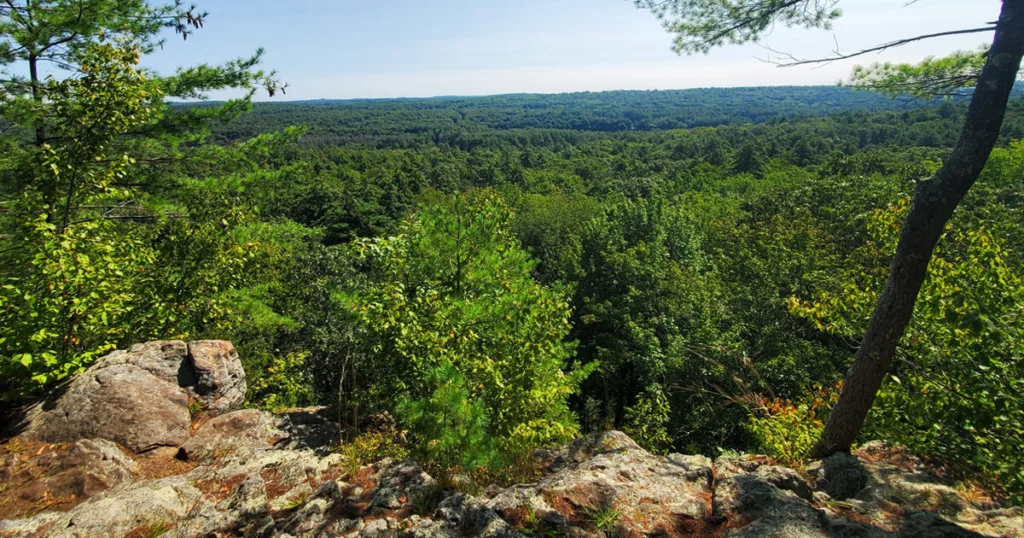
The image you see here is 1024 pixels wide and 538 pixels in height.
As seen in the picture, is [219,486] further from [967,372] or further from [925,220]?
[967,372]

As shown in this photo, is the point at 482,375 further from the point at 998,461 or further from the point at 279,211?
the point at 279,211

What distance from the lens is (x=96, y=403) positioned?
5.61 meters

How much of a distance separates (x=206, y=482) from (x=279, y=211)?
187 ft

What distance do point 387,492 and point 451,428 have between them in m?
0.75

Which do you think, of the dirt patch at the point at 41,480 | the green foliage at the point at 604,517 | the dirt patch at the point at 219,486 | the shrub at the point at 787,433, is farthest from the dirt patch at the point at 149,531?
the shrub at the point at 787,433

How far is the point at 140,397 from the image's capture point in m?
5.90

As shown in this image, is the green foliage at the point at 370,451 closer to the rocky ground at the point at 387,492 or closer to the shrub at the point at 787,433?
the rocky ground at the point at 387,492

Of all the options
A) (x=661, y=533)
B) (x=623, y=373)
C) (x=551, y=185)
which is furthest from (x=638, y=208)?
(x=551, y=185)

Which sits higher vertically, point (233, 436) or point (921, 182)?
point (921, 182)

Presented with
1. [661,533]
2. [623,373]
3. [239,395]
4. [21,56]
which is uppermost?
[21,56]

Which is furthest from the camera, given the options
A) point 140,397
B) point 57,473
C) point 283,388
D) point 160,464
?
point 283,388

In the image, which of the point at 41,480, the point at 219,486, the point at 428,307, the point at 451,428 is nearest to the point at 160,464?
the point at 41,480

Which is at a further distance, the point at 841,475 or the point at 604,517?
the point at 841,475

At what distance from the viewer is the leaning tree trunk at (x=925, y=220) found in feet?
12.1
